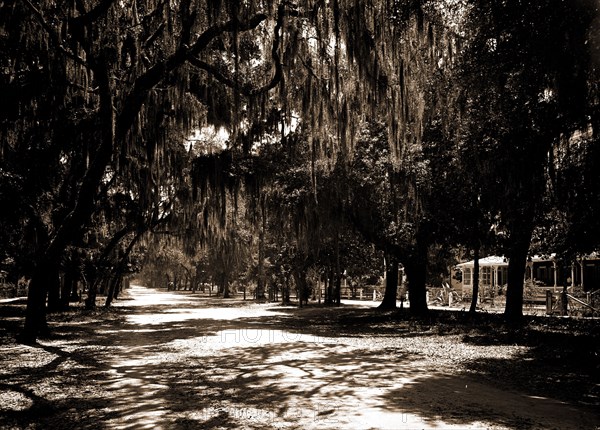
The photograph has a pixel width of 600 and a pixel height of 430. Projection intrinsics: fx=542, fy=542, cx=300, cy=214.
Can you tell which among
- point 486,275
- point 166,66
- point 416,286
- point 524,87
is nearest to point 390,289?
point 416,286

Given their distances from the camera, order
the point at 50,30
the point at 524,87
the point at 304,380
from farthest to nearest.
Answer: the point at 50,30
the point at 524,87
the point at 304,380

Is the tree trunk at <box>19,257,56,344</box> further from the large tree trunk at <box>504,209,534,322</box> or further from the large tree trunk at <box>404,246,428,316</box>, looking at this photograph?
the large tree trunk at <box>404,246,428,316</box>

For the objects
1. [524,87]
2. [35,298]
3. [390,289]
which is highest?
[524,87]

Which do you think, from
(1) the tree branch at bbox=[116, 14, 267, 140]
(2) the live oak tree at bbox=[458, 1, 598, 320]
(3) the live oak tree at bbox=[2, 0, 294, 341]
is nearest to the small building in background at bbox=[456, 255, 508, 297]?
(2) the live oak tree at bbox=[458, 1, 598, 320]

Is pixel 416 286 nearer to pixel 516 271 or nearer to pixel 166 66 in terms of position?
pixel 516 271

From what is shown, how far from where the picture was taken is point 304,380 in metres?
8.40

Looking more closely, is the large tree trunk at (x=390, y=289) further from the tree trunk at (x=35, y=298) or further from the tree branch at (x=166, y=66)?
the tree branch at (x=166, y=66)

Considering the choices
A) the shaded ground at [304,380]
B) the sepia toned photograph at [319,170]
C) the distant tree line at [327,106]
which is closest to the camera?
the shaded ground at [304,380]

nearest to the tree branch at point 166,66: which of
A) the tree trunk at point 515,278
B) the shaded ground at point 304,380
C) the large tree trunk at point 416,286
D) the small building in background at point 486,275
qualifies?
the shaded ground at point 304,380

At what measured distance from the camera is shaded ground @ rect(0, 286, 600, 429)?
6090 millimetres

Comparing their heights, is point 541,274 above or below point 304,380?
above

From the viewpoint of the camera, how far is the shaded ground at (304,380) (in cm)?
609

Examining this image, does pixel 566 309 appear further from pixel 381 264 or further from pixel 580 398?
pixel 580 398

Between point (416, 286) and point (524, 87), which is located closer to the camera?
point (524, 87)
